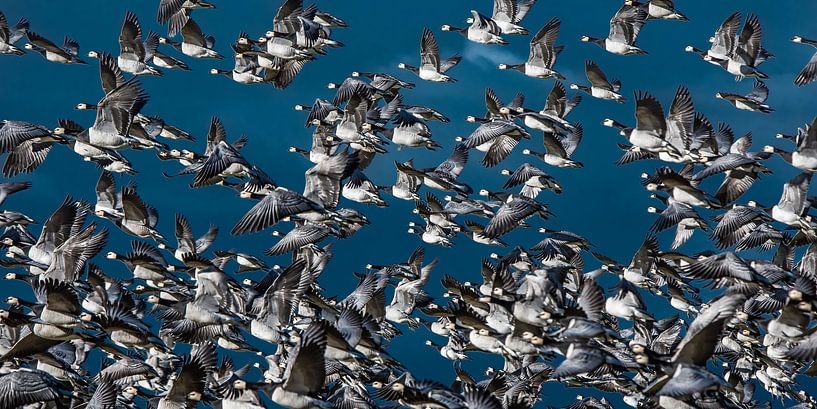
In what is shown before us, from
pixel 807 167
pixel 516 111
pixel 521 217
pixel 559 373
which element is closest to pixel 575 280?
pixel 521 217

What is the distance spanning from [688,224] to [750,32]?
19.0 feet

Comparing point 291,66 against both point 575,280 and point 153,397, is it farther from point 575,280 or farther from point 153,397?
point 153,397

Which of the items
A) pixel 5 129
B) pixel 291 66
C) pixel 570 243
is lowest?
pixel 570 243

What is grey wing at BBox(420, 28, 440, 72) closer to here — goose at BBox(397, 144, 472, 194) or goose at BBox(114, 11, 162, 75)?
goose at BBox(397, 144, 472, 194)

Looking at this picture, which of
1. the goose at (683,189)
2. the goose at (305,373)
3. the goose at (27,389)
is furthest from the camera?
the goose at (683,189)

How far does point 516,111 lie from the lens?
113 ft

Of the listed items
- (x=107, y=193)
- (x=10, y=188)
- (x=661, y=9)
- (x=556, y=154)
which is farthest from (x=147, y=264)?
(x=661, y=9)

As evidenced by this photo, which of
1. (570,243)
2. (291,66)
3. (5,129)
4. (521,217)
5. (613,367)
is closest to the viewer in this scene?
(613,367)

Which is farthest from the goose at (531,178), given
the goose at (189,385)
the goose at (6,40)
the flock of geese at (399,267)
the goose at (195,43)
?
the goose at (6,40)

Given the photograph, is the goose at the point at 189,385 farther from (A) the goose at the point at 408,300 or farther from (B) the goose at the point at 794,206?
(B) the goose at the point at 794,206

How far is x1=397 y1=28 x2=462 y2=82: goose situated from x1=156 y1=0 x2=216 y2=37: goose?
7.04m

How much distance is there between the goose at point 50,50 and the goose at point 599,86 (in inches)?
601

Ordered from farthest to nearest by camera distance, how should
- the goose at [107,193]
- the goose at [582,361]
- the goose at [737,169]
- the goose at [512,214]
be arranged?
the goose at [107,193] < the goose at [512,214] < the goose at [737,169] < the goose at [582,361]

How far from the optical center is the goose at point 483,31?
37094mm
